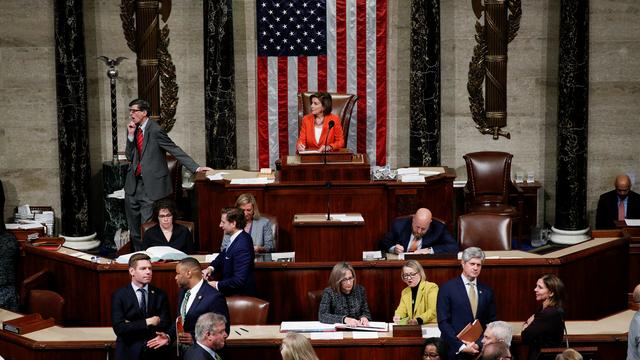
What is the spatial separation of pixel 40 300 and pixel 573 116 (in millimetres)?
7577

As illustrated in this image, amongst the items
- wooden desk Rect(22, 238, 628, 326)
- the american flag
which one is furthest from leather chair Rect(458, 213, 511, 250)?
the american flag

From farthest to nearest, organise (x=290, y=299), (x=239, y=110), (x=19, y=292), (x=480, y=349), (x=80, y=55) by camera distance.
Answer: (x=239, y=110) → (x=80, y=55) → (x=19, y=292) → (x=290, y=299) → (x=480, y=349)

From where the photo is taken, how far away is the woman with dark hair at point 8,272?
33.2ft

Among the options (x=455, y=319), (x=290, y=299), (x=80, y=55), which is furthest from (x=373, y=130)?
(x=455, y=319)

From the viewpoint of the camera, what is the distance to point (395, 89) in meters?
14.9

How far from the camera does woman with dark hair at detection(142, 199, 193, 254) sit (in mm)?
10266

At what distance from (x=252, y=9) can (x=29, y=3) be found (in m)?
2.94

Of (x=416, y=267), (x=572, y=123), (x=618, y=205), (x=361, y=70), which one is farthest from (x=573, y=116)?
(x=416, y=267)

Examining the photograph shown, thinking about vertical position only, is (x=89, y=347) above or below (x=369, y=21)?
below

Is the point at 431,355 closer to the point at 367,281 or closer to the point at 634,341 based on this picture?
the point at 634,341

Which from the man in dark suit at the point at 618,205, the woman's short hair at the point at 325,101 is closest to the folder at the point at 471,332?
the woman's short hair at the point at 325,101

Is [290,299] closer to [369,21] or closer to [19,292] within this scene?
[19,292]

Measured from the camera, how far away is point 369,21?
14.6 metres

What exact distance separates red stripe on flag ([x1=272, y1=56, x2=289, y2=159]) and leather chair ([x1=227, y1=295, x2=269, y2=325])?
6089 mm
